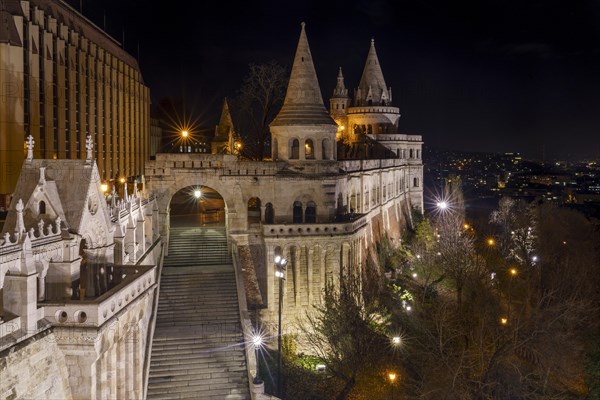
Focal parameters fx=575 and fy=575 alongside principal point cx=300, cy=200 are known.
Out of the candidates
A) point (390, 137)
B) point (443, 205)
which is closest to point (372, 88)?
point (390, 137)

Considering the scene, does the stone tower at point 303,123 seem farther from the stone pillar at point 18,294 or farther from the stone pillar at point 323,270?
the stone pillar at point 18,294

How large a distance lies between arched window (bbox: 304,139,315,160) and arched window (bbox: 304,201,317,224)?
2.72m

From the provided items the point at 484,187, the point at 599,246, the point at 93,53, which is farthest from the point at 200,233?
the point at 484,187

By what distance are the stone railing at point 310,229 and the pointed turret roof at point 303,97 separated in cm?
605

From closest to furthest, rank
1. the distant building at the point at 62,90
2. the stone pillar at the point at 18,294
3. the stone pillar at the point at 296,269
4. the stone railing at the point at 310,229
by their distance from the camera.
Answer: the stone pillar at the point at 18,294 → the stone railing at the point at 310,229 → the stone pillar at the point at 296,269 → the distant building at the point at 62,90

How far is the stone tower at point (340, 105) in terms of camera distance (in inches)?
2726

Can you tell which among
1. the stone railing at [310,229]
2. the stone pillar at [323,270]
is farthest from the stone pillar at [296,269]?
the stone pillar at [323,270]

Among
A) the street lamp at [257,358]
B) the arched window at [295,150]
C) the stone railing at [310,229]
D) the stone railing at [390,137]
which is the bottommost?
the street lamp at [257,358]

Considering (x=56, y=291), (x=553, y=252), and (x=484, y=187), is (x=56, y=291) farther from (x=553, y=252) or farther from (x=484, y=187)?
(x=484, y=187)

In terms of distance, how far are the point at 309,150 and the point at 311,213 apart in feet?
12.7

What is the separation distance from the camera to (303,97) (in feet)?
113

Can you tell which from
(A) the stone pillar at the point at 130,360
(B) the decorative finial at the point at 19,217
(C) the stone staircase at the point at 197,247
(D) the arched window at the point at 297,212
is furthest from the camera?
(D) the arched window at the point at 297,212

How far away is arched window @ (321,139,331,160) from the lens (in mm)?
34500

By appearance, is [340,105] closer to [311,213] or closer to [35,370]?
[311,213]
